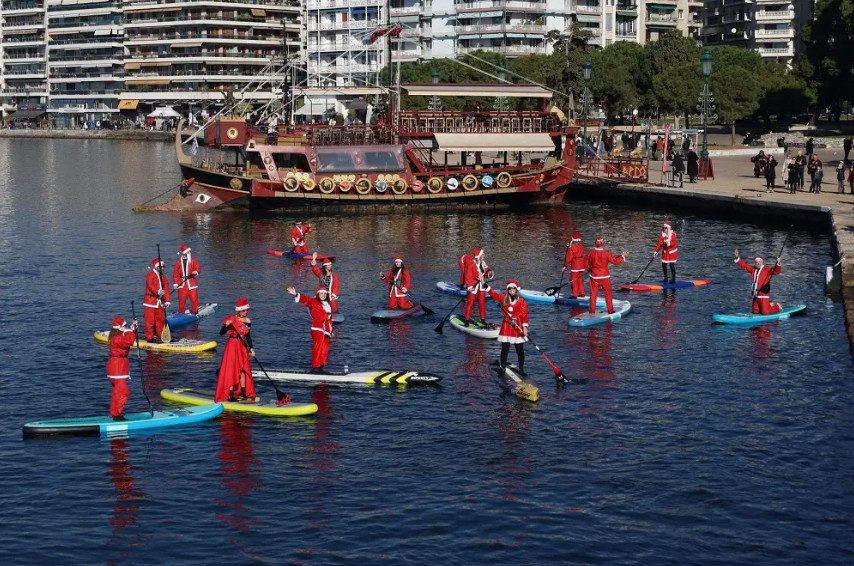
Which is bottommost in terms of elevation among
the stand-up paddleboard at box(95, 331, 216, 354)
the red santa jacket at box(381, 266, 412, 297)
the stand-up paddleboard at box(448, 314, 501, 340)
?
the stand-up paddleboard at box(95, 331, 216, 354)

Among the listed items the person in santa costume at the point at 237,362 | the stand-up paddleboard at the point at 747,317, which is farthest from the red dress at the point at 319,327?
the stand-up paddleboard at the point at 747,317

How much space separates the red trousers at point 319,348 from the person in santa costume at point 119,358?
5.53 m

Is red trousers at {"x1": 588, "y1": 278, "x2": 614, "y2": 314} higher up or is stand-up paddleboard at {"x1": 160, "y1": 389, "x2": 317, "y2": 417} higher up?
red trousers at {"x1": 588, "y1": 278, "x2": 614, "y2": 314}

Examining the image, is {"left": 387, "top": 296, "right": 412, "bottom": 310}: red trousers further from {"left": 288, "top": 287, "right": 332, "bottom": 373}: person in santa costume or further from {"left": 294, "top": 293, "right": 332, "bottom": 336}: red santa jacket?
{"left": 294, "top": 293, "right": 332, "bottom": 336}: red santa jacket

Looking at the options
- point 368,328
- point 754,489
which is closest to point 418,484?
point 754,489

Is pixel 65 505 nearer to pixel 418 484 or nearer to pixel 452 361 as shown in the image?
pixel 418 484

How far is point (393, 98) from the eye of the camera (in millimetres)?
78312

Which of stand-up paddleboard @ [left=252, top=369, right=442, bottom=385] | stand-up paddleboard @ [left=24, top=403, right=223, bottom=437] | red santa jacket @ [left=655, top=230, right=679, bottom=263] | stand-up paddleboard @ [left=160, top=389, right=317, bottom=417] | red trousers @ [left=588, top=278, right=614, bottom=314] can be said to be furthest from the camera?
red santa jacket @ [left=655, top=230, right=679, bottom=263]

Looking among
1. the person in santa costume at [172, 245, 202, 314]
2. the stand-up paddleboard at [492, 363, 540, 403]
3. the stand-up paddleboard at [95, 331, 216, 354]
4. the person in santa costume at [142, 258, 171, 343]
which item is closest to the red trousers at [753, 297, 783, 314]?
the stand-up paddleboard at [492, 363, 540, 403]

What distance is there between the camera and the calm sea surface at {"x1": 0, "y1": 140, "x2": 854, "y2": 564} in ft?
71.9

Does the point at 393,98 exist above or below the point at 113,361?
above

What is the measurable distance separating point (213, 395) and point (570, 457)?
28.7 feet

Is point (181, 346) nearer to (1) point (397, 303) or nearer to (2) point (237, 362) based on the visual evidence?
(2) point (237, 362)

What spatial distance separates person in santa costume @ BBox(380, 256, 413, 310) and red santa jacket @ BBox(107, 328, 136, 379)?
44.1ft
